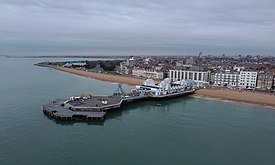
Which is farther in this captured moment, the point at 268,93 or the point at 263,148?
the point at 268,93

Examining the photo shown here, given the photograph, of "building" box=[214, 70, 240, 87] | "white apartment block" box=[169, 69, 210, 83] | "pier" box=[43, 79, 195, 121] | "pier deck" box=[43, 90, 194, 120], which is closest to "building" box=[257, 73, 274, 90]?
"building" box=[214, 70, 240, 87]

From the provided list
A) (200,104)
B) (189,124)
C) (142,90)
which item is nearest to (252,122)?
(189,124)

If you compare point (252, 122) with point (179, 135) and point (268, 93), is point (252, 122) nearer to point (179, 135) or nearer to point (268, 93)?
point (179, 135)

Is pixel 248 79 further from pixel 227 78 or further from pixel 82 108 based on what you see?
pixel 82 108

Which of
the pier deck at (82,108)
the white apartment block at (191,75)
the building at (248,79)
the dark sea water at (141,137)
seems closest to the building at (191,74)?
the white apartment block at (191,75)

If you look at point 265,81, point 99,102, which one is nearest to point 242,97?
point 265,81

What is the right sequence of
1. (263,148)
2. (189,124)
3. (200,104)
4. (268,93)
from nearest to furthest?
1. (263,148)
2. (189,124)
3. (200,104)
4. (268,93)
